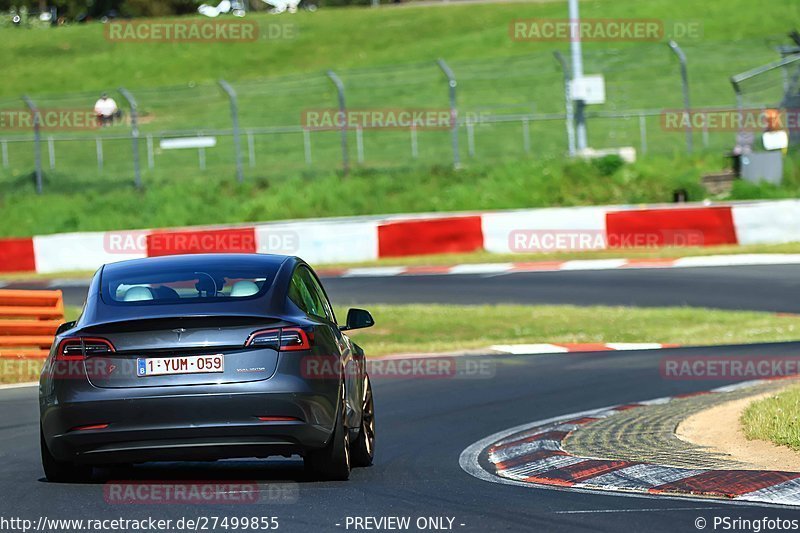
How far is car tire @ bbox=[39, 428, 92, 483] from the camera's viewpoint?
802cm

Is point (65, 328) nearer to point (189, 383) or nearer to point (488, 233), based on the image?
point (189, 383)

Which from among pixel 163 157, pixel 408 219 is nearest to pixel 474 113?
pixel 163 157

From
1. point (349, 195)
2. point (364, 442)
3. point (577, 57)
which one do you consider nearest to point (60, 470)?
point (364, 442)

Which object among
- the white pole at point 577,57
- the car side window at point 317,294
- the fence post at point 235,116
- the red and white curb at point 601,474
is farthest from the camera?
the white pole at point 577,57

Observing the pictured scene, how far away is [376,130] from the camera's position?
4097 centimetres

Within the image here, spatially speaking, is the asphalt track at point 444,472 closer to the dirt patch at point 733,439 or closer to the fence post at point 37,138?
the dirt patch at point 733,439

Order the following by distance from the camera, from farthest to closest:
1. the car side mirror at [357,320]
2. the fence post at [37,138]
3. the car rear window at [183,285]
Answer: the fence post at [37,138]
the car side mirror at [357,320]
the car rear window at [183,285]

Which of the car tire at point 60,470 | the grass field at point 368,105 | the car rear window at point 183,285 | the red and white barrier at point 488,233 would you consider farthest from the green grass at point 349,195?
the car tire at point 60,470

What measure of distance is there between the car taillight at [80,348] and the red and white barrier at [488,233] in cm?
1900

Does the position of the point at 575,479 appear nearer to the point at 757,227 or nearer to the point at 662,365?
the point at 662,365

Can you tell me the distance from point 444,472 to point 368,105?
4178 centimetres

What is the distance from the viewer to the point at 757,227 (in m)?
26.5

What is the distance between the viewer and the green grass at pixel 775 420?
894cm

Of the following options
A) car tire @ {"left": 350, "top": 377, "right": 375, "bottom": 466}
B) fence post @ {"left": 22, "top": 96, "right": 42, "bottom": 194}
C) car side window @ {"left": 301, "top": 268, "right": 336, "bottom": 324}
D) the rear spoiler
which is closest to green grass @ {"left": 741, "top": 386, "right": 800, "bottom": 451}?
car tire @ {"left": 350, "top": 377, "right": 375, "bottom": 466}
